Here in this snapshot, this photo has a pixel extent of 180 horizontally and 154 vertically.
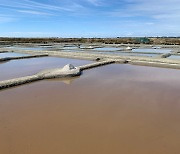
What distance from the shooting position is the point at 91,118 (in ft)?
14.9

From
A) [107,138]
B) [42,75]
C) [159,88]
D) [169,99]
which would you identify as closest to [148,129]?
[107,138]

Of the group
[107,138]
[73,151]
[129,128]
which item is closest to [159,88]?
[129,128]

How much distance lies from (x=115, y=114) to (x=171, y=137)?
4.15ft

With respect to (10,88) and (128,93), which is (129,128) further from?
(10,88)

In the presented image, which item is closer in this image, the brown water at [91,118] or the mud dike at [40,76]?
the brown water at [91,118]

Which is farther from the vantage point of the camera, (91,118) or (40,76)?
(40,76)

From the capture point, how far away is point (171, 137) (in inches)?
150

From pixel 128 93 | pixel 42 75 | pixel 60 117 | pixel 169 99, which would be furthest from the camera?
pixel 42 75

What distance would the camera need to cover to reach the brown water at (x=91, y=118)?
3.49 m

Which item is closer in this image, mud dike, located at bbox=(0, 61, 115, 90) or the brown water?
the brown water

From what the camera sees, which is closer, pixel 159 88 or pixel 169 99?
pixel 169 99

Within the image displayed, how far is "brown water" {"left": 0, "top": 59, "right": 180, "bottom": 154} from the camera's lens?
3.49 meters

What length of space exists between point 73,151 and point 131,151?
82cm

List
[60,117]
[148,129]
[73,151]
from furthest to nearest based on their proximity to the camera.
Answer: [60,117]
[148,129]
[73,151]
